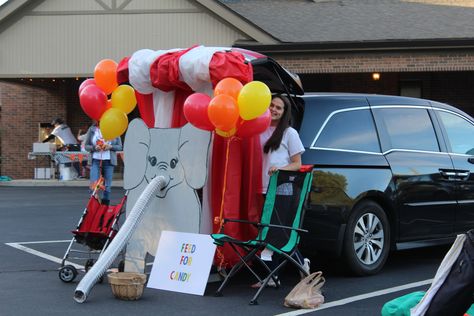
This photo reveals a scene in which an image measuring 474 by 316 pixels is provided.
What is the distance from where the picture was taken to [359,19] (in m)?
21.4

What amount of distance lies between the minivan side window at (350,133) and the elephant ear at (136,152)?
1684 millimetres

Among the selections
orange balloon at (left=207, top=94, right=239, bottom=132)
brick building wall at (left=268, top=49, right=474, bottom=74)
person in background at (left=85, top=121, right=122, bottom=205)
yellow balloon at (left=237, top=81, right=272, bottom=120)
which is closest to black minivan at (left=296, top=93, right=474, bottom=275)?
yellow balloon at (left=237, top=81, right=272, bottom=120)

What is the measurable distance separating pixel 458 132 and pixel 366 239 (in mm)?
2078

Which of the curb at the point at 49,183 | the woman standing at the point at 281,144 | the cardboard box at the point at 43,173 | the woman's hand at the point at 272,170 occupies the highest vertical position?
the woman standing at the point at 281,144

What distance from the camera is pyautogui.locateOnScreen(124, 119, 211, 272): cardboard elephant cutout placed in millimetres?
6746

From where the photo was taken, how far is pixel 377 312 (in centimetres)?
580

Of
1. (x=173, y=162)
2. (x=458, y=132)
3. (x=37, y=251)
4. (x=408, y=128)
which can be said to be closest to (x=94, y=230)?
(x=173, y=162)

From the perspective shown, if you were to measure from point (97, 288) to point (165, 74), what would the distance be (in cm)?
208

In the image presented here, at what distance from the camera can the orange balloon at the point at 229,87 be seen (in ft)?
20.4

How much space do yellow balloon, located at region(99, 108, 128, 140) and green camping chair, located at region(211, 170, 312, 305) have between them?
169 centimetres

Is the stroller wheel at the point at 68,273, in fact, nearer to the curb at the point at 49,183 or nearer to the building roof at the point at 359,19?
the building roof at the point at 359,19

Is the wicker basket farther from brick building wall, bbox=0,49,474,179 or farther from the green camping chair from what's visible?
brick building wall, bbox=0,49,474,179

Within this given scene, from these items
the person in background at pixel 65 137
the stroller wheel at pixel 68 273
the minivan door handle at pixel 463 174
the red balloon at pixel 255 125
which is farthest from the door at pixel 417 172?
the person in background at pixel 65 137

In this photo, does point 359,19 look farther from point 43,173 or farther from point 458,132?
point 458,132
